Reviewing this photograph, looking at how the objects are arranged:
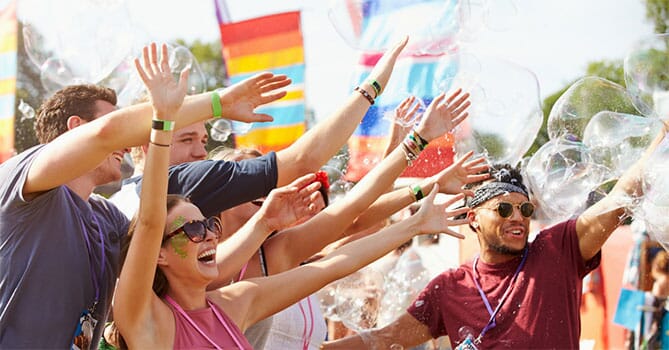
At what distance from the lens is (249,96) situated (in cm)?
299

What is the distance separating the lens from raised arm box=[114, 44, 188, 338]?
2.65 metres

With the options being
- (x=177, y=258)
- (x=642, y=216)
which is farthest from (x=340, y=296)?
(x=177, y=258)

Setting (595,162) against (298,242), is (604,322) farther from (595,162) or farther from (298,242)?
(298,242)

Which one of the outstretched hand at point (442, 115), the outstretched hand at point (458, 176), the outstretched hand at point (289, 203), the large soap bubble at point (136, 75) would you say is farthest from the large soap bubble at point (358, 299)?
the large soap bubble at point (136, 75)

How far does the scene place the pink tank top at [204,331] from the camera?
2.89 m

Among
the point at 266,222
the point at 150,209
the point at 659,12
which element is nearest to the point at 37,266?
the point at 150,209

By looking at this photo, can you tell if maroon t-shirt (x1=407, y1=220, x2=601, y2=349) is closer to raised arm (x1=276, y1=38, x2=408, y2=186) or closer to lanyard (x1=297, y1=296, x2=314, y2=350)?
lanyard (x1=297, y1=296, x2=314, y2=350)

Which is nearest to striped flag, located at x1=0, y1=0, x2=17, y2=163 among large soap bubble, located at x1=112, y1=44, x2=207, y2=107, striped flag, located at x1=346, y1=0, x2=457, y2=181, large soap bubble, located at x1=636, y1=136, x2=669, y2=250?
large soap bubble, located at x1=112, y1=44, x2=207, y2=107

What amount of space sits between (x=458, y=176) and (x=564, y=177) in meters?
0.66

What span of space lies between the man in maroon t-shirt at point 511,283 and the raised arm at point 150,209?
1667mm

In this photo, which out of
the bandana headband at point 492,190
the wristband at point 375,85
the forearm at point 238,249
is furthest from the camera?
the bandana headband at point 492,190

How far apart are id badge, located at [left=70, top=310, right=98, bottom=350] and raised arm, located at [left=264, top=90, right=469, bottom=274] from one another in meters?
0.89

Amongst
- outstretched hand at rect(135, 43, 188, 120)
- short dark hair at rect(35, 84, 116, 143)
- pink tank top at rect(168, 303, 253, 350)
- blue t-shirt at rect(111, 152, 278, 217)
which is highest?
outstretched hand at rect(135, 43, 188, 120)

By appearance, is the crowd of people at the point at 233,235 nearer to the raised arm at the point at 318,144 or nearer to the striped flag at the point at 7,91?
the raised arm at the point at 318,144
